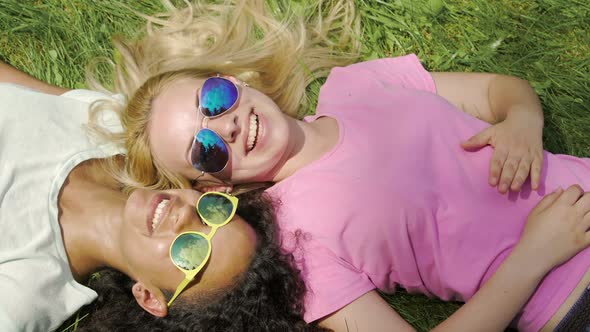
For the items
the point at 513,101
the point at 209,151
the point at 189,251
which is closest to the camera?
the point at 189,251

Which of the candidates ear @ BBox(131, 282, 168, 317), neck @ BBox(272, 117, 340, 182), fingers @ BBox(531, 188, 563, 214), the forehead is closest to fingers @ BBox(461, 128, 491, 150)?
fingers @ BBox(531, 188, 563, 214)

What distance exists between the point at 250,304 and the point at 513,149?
1.46 m

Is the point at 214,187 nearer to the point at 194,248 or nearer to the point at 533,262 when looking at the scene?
the point at 194,248

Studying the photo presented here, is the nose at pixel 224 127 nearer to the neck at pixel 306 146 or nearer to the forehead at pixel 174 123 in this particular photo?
the forehead at pixel 174 123

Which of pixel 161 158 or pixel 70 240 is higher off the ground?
pixel 161 158

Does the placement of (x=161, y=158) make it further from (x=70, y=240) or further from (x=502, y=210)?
(x=502, y=210)

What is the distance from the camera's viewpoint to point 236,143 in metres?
2.77

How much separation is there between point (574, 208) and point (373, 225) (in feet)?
3.07

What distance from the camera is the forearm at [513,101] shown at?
288cm

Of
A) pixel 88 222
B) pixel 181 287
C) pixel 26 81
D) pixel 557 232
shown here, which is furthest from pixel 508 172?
pixel 26 81

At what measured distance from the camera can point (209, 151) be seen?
2717 millimetres

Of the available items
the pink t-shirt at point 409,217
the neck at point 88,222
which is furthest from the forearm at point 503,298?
the neck at point 88,222

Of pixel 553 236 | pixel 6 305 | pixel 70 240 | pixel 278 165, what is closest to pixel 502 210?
pixel 553 236

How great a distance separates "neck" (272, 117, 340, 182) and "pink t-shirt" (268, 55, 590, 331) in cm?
7
